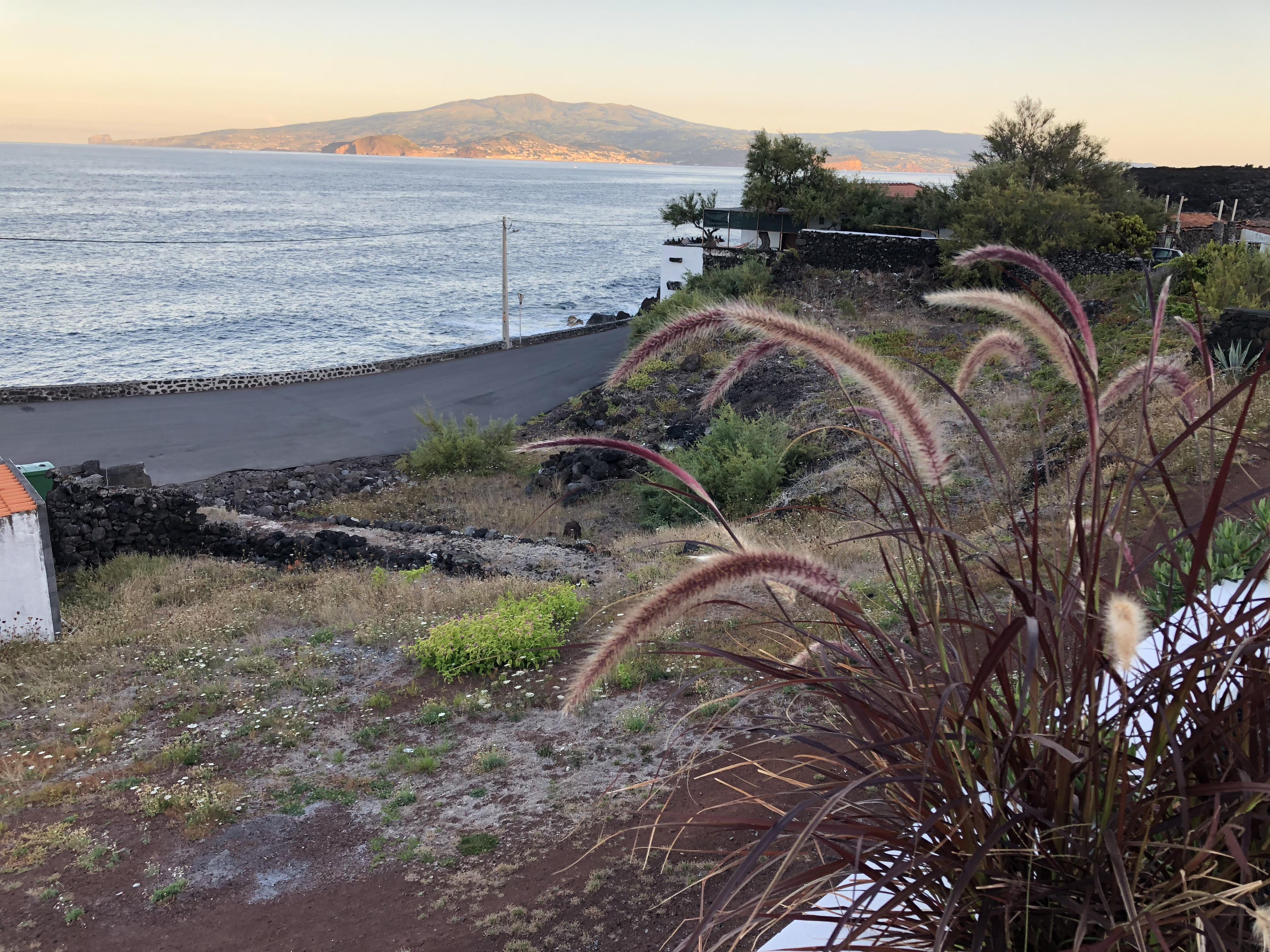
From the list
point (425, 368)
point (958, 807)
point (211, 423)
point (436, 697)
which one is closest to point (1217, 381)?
point (436, 697)

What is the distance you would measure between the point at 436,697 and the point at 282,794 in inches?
65.1

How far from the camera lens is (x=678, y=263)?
136 ft

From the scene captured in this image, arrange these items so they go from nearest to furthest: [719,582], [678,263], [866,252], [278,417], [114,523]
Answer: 1. [719,582]
2. [114,523]
3. [278,417]
4. [866,252]
5. [678,263]

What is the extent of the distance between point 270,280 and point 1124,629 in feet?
257

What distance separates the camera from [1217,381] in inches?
379

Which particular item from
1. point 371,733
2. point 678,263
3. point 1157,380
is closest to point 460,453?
point 371,733

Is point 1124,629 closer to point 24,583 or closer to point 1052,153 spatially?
point 24,583

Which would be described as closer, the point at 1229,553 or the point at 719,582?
the point at 719,582

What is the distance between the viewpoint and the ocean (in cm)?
4450

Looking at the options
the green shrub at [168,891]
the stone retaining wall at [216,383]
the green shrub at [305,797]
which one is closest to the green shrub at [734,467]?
the green shrub at [305,797]

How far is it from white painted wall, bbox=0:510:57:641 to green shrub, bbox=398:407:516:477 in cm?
1204

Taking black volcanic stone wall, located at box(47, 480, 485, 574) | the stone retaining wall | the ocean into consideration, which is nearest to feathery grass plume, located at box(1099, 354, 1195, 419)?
black volcanic stone wall, located at box(47, 480, 485, 574)

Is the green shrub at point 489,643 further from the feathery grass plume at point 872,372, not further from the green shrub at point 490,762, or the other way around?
the feathery grass plume at point 872,372

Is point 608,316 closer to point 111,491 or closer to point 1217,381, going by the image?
point 111,491
